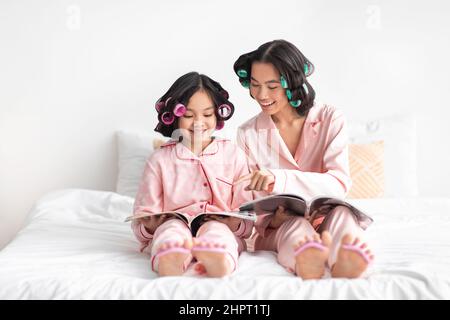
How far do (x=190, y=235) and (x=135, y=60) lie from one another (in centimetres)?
159

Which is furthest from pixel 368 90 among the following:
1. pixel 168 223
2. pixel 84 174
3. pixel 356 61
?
pixel 168 223

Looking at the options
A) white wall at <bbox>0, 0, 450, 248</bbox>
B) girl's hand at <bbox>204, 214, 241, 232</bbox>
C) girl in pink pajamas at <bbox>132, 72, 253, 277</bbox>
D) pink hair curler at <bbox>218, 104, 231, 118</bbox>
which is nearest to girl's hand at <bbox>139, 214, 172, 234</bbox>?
girl in pink pajamas at <bbox>132, 72, 253, 277</bbox>

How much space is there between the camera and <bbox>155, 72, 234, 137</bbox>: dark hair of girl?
1.85m

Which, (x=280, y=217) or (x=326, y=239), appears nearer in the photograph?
(x=326, y=239)

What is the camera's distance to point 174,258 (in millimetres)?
1521

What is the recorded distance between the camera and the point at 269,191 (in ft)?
5.91

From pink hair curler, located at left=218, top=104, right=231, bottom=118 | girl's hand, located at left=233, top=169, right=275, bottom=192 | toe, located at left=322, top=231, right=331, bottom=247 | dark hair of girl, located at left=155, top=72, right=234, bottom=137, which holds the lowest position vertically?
toe, located at left=322, top=231, right=331, bottom=247

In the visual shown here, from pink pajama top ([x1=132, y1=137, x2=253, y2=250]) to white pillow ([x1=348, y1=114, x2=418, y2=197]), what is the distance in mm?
1160

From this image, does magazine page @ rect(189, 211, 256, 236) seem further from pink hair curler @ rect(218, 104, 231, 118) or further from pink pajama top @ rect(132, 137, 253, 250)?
pink hair curler @ rect(218, 104, 231, 118)

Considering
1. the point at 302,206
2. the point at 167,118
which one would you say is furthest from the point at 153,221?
the point at 302,206

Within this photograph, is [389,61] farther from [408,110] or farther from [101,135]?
[101,135]

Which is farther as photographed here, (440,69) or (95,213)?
(440,69)

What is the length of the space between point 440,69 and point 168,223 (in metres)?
2.04

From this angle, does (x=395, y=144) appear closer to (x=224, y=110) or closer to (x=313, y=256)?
(x=224, y=110)
